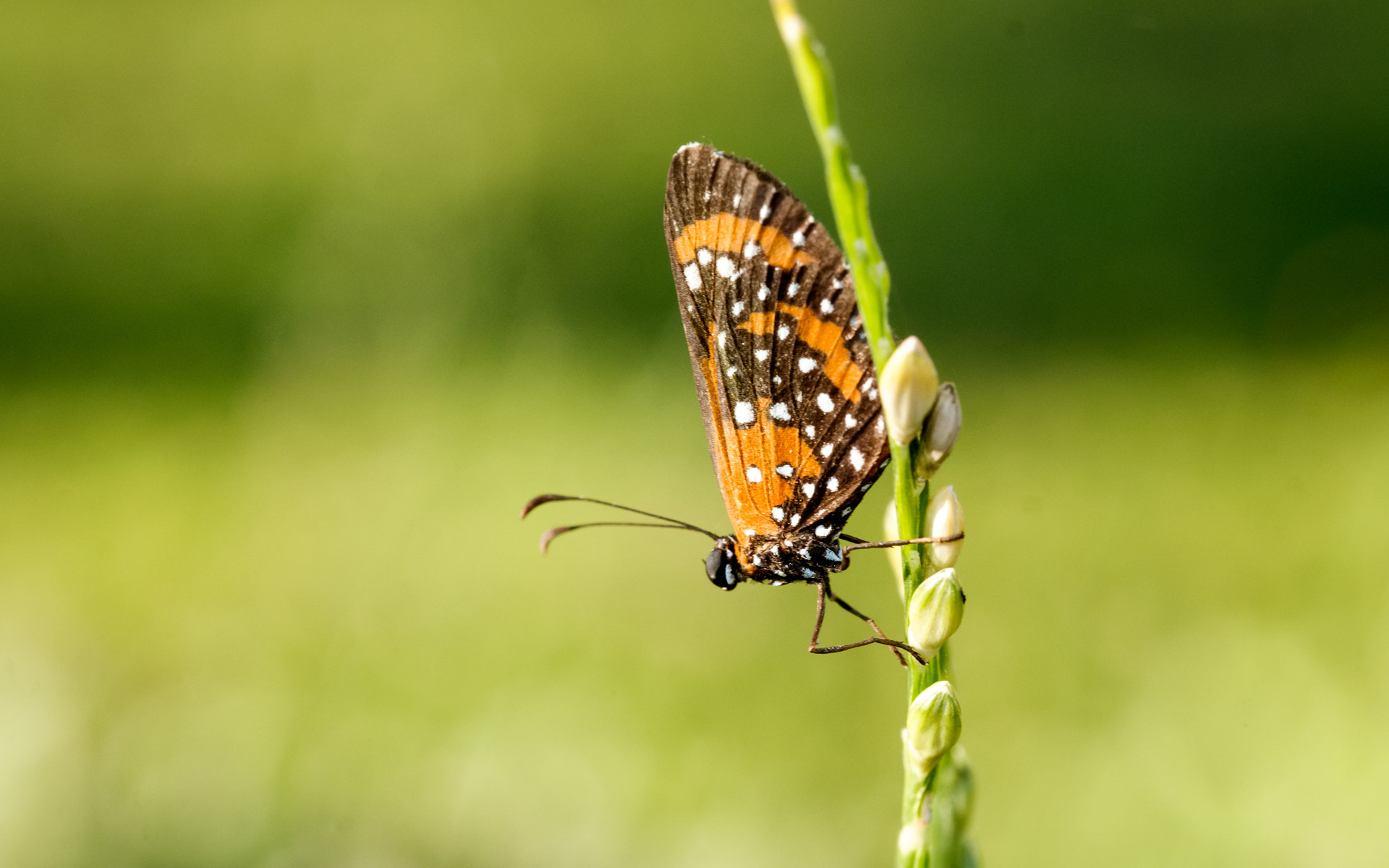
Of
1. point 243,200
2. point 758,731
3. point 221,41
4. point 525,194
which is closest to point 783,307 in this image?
point 758,731

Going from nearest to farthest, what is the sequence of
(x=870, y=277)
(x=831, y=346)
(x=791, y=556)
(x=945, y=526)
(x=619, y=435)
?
(x=870, y=277), (x=945, y=526), (x=831, y=346), (x=791, y=556), (x=619, y=435)

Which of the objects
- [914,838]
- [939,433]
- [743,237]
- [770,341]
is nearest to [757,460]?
[770,341]

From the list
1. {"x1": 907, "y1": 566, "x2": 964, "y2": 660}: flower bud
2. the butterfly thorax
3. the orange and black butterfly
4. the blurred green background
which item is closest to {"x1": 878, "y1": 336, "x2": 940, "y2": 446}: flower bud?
{"x1": 907, "y1": 566, "x2": 964, "y2": 660}: flower bud

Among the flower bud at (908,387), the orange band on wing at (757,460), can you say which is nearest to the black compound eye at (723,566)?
the orange band on wing at (757,460)

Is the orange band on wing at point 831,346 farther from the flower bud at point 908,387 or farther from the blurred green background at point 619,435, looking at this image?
the blurred green background at point 619,435

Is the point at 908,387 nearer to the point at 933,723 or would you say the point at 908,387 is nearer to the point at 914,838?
the point at 933,723

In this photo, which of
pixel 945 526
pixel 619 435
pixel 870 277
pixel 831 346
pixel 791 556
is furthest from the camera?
pixel 619 435

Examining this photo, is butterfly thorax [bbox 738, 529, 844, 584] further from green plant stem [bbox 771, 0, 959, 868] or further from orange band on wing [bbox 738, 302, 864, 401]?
green plant stem [bbox 771, 0, 959, 868]

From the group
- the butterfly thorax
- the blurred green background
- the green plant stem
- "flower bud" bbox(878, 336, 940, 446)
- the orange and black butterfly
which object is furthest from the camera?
the blurred green background
